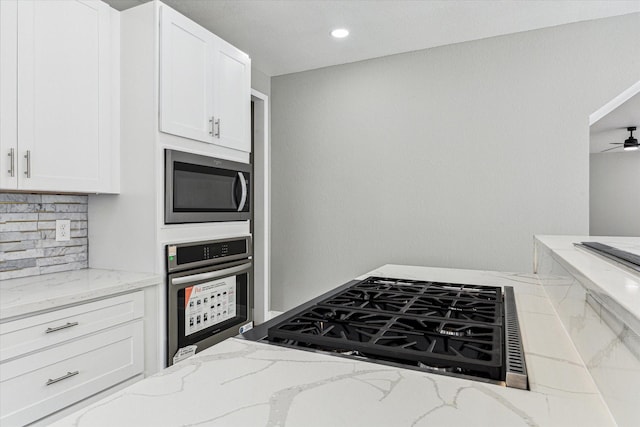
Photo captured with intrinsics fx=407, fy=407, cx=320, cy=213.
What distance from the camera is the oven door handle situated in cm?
214

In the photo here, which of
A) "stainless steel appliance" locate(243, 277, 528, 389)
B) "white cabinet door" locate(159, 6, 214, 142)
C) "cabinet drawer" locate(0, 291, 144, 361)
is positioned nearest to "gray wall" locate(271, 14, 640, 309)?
"white cabinet door" locate(159, 6, 214, 142)

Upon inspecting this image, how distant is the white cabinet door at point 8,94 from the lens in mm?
1653

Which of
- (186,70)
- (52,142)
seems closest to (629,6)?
(186,70)

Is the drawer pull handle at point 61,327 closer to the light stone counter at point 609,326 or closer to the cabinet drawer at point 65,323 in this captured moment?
the cabinet drawer at point 65,323

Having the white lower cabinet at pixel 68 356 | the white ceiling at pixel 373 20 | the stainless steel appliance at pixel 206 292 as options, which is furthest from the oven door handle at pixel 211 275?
the white ceiling at pixel 373 20

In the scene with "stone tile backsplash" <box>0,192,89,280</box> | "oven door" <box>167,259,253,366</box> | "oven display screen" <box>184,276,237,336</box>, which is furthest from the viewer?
"oven display screen" <box>184,276,237,336</box>

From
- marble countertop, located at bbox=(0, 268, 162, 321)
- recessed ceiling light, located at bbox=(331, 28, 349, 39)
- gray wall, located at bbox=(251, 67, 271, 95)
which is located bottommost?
marble countertop, located at bbox=(0, 268, 162, 321)

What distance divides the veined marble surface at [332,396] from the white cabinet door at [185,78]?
1661 millimetres

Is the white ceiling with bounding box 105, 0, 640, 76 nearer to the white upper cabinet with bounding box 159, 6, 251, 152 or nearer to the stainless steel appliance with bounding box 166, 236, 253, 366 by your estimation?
the white upper cabinet with bounding box 159, 6, 251, 152

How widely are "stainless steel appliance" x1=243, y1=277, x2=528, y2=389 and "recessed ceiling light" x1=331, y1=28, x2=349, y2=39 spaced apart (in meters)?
2.24

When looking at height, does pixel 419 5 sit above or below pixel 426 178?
above

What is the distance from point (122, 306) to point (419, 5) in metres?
2.44

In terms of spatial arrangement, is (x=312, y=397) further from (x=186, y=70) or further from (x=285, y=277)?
(x=285, y=277)

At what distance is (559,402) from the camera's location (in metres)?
0.62
